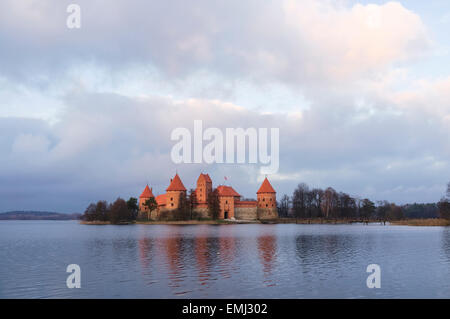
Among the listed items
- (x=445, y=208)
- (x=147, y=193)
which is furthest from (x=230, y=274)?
(x=147, y=193)

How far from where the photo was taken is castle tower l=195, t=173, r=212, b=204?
91.5 meters

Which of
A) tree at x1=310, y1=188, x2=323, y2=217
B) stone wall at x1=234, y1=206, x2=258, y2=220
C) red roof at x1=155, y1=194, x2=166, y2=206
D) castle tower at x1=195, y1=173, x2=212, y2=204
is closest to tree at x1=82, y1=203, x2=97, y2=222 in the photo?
red roof at x1=155, y1=194, x2=166, y2=206

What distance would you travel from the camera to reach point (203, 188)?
304ft

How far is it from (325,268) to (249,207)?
7611 cm

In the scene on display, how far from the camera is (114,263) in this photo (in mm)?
19922

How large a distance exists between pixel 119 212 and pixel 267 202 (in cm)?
3465

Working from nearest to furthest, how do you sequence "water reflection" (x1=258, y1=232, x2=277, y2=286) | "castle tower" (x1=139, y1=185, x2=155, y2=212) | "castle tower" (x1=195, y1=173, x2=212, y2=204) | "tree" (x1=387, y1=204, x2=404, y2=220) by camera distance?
1. "water reflection" (x1=258, y1=232, x2=277, y2=286)
2. "castle tower" (x1=195, y1=173, x2=212, y2=204)
3. "castle tower" (x1=139, y1=185, x2=155, y2=212)
4. "tree" (x1=387, y1=204, x2=404, y2=220)

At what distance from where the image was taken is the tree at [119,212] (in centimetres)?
8656

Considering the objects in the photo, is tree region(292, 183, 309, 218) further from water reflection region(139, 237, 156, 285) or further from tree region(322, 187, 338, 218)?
water reflection region(139, 237, 156, 285)

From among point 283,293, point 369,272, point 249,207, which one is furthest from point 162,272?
point 249,207

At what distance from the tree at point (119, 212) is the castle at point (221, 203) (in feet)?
17.0

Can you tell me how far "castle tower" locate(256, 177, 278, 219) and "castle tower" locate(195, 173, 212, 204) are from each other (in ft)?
41.2
